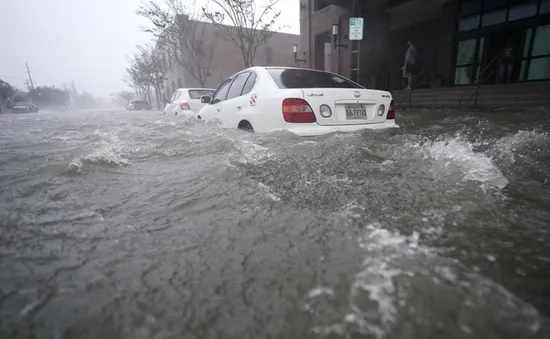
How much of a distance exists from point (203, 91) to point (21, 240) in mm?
8660

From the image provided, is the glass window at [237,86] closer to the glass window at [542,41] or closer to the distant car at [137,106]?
the glass window at [542,41]

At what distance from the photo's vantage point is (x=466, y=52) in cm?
1283

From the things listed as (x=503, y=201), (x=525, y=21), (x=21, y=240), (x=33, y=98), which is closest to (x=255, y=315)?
(x=21, y=240)

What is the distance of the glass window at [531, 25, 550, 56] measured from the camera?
1043 centimetres

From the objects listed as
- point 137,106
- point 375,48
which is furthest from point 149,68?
point 375,48

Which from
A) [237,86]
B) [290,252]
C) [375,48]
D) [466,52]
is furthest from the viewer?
[375,48]

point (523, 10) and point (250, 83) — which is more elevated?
point (523, 10)

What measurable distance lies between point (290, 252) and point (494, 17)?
16.0 m

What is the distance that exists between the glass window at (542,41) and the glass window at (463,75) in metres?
2.38

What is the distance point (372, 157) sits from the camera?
2.31 metres

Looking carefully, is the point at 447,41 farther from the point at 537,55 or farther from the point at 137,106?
the point at 137,106

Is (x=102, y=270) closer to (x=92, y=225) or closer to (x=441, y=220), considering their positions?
(x=92, y=225)

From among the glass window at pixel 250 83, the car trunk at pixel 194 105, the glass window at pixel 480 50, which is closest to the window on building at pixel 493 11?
the glass window at pixel 480 50

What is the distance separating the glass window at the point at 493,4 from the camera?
11.3m
